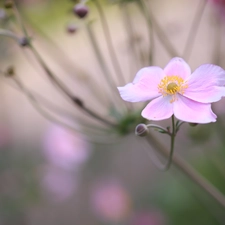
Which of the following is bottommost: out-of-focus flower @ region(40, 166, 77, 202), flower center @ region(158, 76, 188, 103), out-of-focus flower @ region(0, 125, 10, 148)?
out-of-focus flower @ region(40, 166, 77, 202)

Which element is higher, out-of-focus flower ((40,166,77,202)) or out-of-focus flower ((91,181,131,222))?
out-of-focus flower ((40,166,77,202))

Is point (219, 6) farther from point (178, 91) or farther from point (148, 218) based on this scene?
point (148, 218)

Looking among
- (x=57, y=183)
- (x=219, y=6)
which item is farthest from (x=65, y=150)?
(x=219, y=6)

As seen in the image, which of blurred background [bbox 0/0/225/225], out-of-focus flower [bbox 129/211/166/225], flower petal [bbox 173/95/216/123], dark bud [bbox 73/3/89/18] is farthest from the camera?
out-of-focus flower [bbox 129/211/166/225]

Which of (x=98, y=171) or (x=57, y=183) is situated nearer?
(x=57, y=183)

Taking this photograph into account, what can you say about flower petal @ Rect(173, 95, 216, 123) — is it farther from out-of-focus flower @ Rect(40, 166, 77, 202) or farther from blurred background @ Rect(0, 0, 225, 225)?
out-of-focus flower @ Rect(40, 166, 77, 202)

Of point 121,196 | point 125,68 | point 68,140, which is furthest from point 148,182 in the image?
point 125,68

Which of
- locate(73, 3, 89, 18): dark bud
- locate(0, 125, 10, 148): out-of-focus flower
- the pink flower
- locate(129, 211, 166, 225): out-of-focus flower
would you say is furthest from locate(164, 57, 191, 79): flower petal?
locate(0, 125, 10, 148): out-of-focus flower

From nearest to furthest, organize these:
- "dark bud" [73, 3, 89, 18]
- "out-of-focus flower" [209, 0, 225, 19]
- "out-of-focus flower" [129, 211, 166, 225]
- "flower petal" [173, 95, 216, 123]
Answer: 1. "flower petal" [173, 95, 216, 123]
2. "dark bud" [73, 3, 89, 18]
3. "out-of-focus flower" [209, 0, 225, 19]
4. "out-of-focus flower" [129, 211, 166, 225]

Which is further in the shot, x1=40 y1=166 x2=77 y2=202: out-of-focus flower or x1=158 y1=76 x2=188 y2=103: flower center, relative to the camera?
x1=40 y1=166 x2=77 y2=202: out-of-focus flower
